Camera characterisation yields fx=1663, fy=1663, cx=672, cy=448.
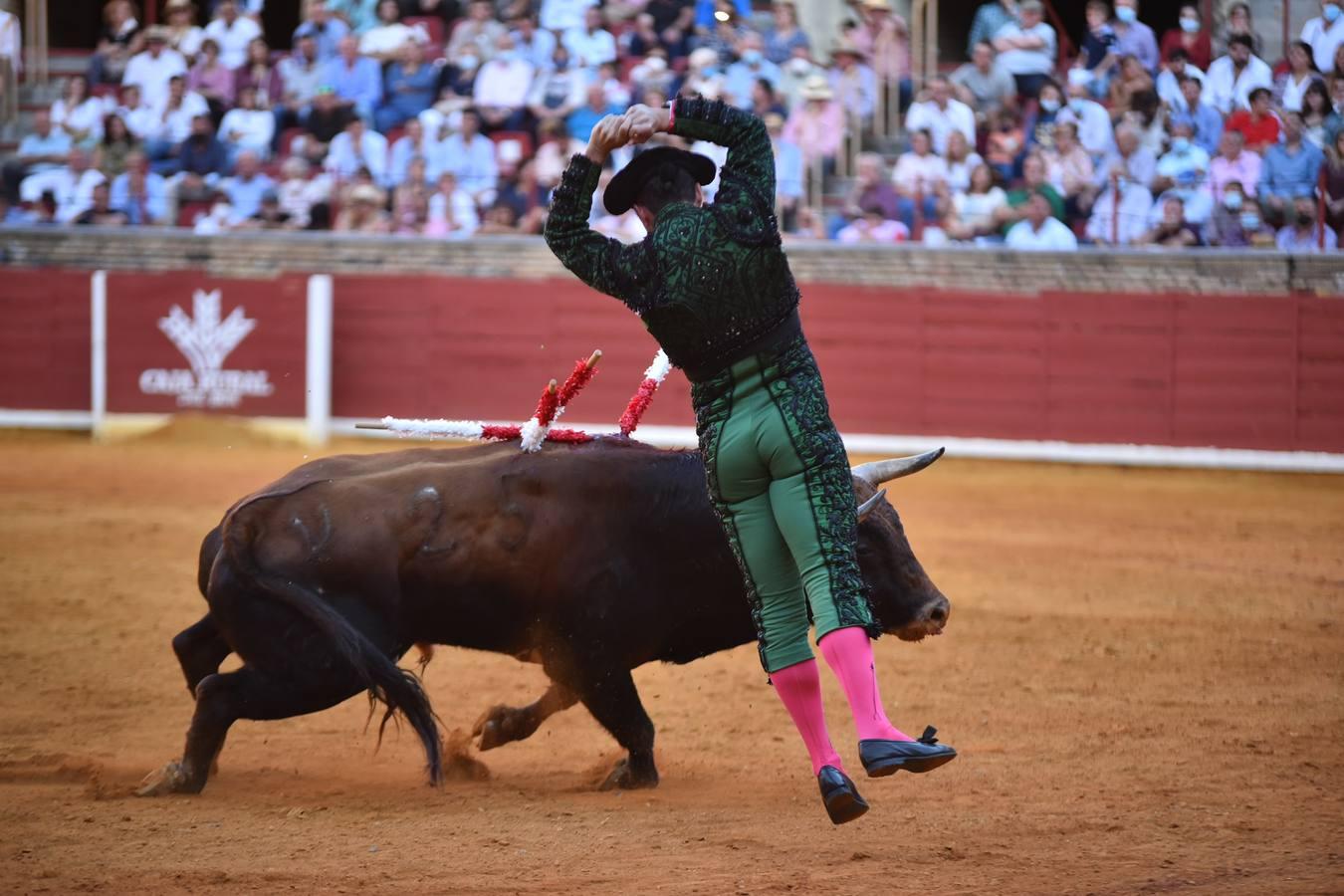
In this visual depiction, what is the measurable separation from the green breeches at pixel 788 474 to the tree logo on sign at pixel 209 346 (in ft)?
35.5

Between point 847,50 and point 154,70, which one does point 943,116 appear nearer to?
point 847,50

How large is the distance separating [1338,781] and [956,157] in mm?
8685

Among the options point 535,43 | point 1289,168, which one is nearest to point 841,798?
point 1289,168

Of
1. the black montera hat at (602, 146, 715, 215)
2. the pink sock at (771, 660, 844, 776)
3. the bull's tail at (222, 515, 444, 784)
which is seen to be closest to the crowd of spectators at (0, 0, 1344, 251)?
the bull's tail at (222, 515, 444, 784)

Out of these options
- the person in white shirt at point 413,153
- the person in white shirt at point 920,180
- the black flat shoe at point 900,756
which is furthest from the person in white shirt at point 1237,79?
the black flat shoe at point 900,756

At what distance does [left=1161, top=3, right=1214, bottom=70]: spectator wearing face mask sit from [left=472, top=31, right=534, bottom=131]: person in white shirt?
199 inches

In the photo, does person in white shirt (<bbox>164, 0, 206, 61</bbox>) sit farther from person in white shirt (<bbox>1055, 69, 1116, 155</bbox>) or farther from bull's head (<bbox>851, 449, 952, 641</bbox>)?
bull's head (<bbox>851, 449, 952, 641</bbox>)

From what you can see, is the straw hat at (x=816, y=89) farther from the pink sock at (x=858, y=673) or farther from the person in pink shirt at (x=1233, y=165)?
the pink sock at (x=858, y=673)

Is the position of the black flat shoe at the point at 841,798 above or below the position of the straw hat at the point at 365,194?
below

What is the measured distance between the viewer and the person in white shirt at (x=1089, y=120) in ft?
39.8

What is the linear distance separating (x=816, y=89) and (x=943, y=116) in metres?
1.08

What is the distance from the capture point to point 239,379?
1364cm

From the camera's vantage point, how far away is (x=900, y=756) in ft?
10.5

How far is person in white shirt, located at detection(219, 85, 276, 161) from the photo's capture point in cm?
1423
